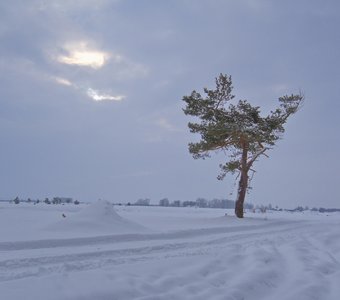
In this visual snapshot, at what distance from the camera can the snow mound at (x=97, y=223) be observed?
14961 millimetres

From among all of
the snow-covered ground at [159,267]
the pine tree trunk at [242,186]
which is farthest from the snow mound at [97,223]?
the pine tree trunk at [242,186]

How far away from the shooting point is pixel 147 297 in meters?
6.10

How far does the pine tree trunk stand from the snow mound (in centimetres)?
1439

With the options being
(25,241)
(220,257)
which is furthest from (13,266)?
(220,257)

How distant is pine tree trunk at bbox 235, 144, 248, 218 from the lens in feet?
98.3

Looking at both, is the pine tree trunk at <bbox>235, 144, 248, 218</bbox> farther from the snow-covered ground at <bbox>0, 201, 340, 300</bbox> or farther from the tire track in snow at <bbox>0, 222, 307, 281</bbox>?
the tire track in snow at <bbox>0, 222, 307, 281</bbox>

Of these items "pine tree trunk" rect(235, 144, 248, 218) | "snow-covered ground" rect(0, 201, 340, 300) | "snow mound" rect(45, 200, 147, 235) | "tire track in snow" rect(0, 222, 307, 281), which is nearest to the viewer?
"snow-covered ground" rect(0, 201, 340, 300)

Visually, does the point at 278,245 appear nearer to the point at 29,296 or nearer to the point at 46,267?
the point at 46,267

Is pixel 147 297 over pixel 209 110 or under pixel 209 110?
under

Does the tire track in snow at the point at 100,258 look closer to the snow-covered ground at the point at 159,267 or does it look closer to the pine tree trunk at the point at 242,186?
the snow-covered ground at the point at 159,267

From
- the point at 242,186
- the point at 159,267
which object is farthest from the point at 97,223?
the point at 242,186

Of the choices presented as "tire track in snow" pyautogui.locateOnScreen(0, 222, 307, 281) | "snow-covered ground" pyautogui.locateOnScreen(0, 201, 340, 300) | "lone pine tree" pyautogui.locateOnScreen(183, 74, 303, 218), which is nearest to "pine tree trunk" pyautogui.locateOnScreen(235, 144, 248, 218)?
"lone pine tree" pyautogui.locateOnScreen(183, 74, 303, 218)

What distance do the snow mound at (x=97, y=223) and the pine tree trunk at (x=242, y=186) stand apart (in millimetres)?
14395

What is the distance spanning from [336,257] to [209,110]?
19.4 meters
